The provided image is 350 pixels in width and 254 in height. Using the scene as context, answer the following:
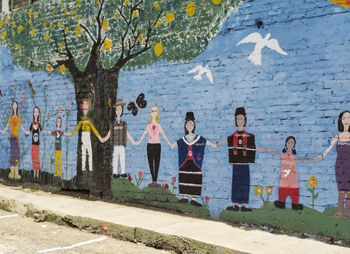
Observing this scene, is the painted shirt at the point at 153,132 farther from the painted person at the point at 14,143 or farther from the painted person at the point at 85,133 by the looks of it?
the painted person at the point at 14,143

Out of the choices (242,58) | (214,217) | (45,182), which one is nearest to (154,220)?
(214,217)

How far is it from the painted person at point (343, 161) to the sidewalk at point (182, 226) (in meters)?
0.62

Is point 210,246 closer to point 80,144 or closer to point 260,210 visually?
point 260,210

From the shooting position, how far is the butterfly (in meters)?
8.37

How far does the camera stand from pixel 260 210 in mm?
6621

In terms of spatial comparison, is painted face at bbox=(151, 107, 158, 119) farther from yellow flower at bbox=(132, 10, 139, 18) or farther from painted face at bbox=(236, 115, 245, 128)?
yellow flower at bbox=(132, 10, 139, 18)

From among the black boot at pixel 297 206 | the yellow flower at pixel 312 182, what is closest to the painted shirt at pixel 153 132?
the black boot at pixel 297 206

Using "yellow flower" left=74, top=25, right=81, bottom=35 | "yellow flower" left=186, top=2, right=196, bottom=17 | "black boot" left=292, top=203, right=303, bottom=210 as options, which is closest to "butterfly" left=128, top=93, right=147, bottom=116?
"yellow flower" left=186, top=2, right=196, bottom=17

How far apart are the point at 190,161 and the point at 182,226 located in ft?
4.58

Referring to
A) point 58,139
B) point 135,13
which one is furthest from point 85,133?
point 135,13

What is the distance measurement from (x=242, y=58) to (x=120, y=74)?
2.92 meters

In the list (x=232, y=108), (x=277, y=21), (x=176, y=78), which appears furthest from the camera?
(x=176, y=78)

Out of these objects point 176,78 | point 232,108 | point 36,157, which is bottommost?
point 36,157

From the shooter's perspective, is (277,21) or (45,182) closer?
(277,21)
